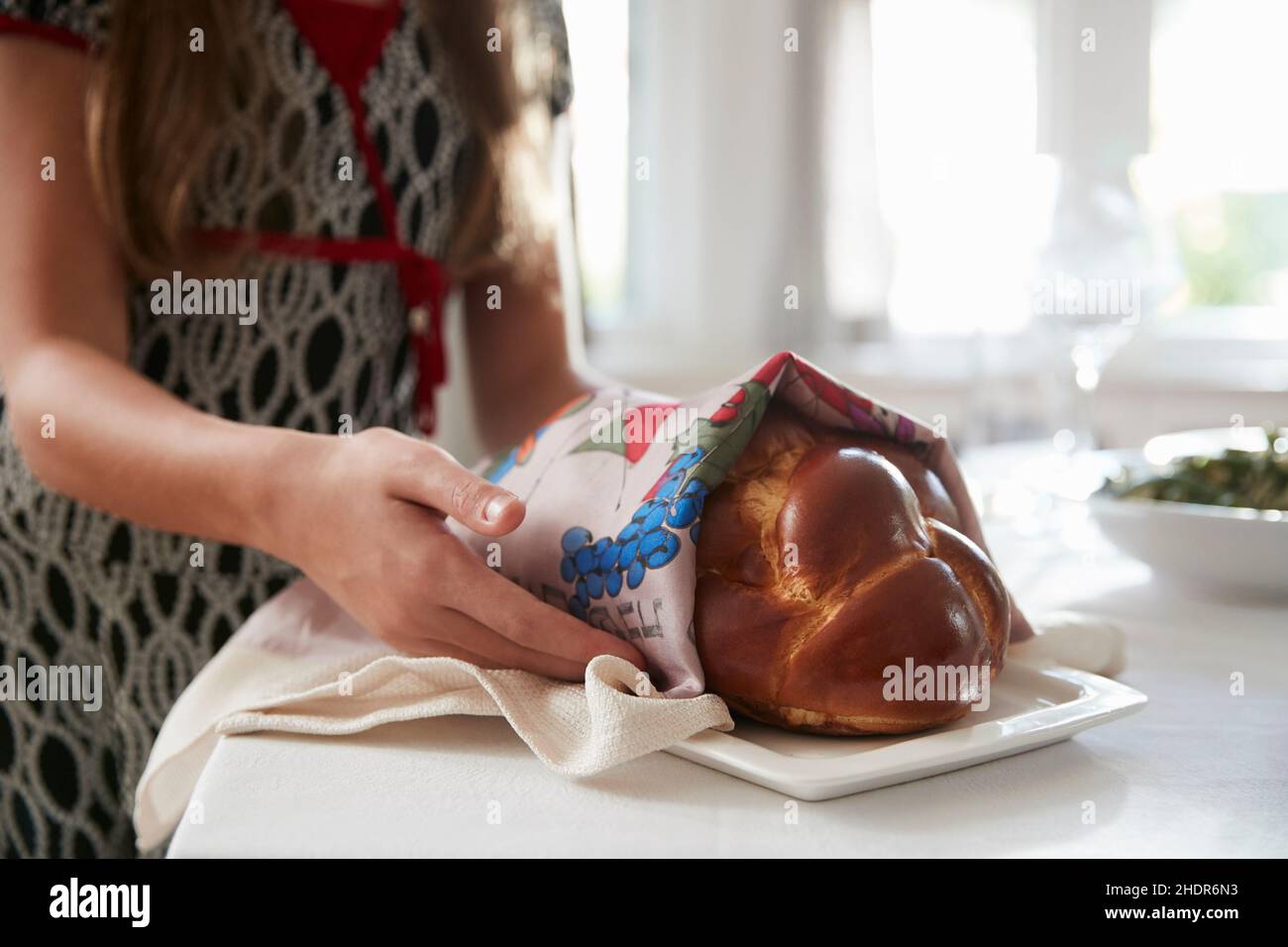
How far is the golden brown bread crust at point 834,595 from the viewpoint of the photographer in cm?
50

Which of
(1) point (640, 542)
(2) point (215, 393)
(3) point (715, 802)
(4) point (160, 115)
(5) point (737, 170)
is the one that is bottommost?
(3) point (715, 802)

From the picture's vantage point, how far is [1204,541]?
84cm

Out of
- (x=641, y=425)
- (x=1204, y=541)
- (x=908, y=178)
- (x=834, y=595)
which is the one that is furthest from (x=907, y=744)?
(x=908, y=178)

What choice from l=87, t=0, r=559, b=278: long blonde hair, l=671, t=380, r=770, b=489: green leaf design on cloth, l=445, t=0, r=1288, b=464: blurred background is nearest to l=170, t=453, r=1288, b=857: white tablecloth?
l=671, t=380, r=770, b=489: green leaf design on cloth

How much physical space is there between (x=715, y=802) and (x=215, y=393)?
0.69 metres

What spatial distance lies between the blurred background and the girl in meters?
1.34

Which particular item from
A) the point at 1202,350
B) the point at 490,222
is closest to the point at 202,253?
the point at 490,222

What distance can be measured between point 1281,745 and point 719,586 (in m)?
0.27

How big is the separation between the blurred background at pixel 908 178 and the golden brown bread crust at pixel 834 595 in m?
Result: 1.98

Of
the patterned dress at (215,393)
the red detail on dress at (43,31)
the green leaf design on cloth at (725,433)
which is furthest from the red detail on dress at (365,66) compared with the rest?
the green leaf design on cloth at (725,433)

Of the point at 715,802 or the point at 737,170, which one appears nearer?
the point at 715,802

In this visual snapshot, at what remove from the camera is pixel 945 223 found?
266 centimetres

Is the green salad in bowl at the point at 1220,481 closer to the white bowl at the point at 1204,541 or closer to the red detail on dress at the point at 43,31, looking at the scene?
the white bowl at the point at 1204,541

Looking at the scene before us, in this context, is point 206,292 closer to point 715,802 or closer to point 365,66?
point 365,66
